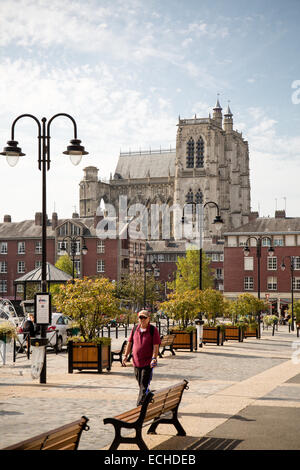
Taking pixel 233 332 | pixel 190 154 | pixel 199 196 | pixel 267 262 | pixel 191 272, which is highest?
pixel 190 154

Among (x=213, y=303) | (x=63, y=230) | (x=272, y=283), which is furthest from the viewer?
(x=63, y=230)

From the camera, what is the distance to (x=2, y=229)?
89062 millimetres

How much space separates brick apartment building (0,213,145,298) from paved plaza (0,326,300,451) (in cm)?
6051

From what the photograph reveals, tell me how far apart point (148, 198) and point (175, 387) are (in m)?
116

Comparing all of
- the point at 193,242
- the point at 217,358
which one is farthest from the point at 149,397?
the point at 193,242

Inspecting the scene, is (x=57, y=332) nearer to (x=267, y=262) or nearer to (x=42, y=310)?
(x=42, y=310)

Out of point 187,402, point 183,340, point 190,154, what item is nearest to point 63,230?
point 190,154

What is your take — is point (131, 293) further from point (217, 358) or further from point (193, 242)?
point (217, 358)

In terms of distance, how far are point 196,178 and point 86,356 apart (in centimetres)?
10147

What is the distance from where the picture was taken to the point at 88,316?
740 inches

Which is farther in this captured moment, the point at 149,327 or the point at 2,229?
the point at 2,229

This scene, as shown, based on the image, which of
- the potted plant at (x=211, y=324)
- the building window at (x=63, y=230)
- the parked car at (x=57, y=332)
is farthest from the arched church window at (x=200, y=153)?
the parked car at (x=57, y=332)

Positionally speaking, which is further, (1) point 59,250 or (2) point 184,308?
(1) point 59,250

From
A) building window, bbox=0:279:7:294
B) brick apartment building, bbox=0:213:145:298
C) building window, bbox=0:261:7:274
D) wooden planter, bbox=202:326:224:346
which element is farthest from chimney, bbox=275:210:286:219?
wooden planter, bbox=202:326:224:346
